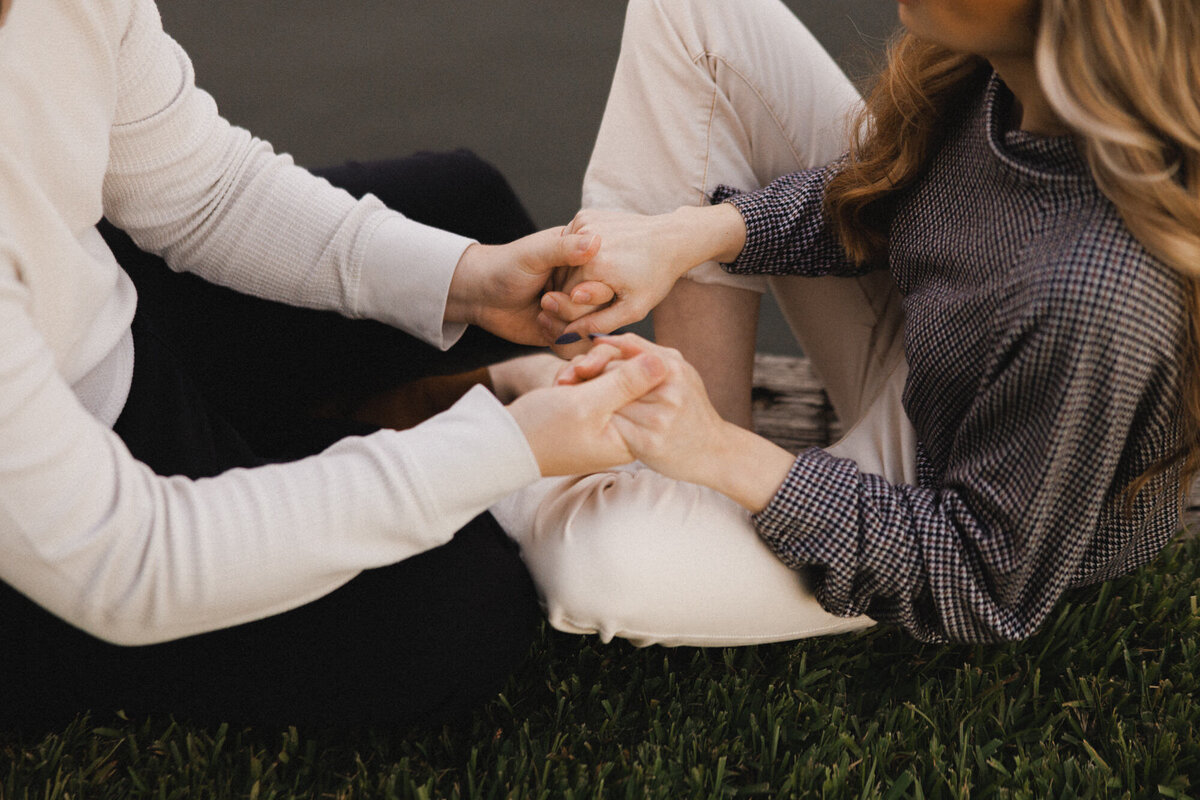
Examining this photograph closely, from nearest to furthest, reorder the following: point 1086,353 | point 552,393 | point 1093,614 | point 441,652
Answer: point 1086,353 < point 552,393 < point 441,652 < point 1093,614

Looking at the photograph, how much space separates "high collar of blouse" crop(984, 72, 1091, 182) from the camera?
101 centimetres

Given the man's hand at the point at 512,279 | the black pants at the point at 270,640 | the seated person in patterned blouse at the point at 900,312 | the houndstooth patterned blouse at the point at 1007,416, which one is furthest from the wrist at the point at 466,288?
the houndstooth patterned blouse at the point at 1007,416

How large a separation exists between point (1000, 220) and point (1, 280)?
92 centimetres

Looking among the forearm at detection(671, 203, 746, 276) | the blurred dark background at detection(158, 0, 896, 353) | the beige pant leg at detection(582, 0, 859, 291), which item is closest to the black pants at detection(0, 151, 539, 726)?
the forearm at detection(671, 203, 746, 276)

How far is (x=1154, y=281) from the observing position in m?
0.93

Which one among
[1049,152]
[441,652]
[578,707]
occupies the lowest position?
[578,707]

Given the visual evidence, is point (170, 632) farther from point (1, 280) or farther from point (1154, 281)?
point (1154, 281)

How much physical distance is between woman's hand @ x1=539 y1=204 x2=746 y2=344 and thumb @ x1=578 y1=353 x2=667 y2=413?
10.4 inches

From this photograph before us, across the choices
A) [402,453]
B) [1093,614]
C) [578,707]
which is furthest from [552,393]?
[1093,614]

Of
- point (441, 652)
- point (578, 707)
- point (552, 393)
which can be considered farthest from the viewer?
point (578, 707)

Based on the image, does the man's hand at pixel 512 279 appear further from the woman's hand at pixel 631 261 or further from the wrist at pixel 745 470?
the wrist at pixel 745 470

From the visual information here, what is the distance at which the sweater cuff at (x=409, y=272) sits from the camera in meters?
1.34

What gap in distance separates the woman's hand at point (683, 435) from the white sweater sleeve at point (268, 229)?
34 cm

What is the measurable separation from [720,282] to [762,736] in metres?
0.60
